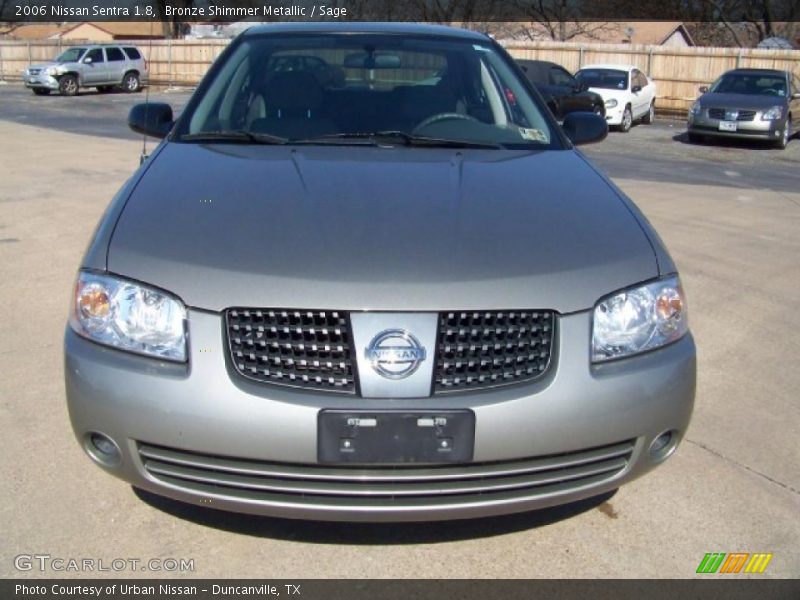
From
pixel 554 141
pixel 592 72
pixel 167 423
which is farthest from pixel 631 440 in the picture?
pixel 592 72

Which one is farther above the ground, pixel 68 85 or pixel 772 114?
pixel 68 85

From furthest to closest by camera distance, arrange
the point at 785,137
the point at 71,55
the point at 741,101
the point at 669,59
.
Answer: the point at 71,55 < the point at 669,59 < the point at 785,137 < the point at 741,101

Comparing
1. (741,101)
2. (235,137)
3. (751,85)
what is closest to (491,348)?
(235,137)

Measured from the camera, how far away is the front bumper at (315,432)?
7.75 ft

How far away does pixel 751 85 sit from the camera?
18438 millimetres

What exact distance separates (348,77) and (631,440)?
239 cm

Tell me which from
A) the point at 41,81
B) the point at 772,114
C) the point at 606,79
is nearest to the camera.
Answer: the point at 772,114

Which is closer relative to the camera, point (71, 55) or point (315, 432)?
point (315, 432)

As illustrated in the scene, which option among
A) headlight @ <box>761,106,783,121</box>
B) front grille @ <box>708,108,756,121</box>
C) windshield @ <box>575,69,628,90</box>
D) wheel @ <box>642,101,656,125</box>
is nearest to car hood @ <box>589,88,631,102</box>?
windshield @ <box>575,69,628,90</box>

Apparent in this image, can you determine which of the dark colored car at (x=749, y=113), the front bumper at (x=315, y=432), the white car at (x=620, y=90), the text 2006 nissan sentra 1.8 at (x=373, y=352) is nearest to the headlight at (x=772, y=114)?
the dark colored car at (x=749, y=113)

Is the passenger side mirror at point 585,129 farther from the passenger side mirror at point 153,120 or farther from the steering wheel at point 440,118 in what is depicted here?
the passenger side mirror at point 153,120

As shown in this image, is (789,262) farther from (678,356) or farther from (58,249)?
(58,249)

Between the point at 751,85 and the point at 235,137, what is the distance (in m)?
17.3
